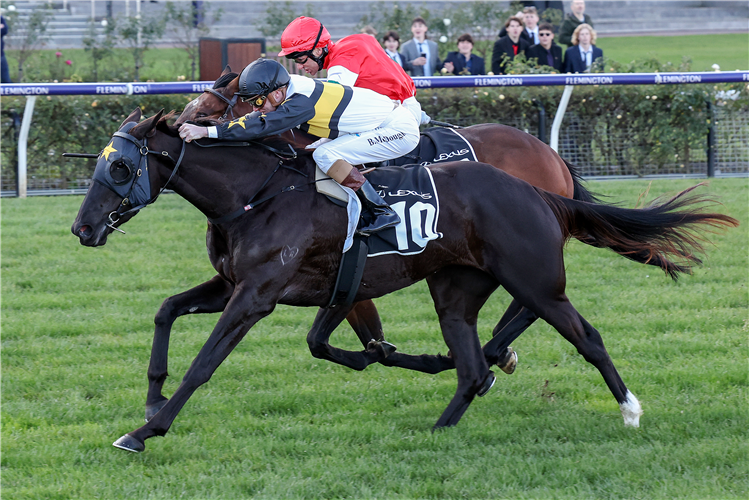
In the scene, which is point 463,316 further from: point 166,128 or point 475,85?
point 475,85

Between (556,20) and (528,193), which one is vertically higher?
(556,20)

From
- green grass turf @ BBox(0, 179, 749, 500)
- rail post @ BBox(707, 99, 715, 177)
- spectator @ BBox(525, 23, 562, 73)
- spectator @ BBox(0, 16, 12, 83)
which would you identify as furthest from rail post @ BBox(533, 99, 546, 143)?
spectator @ BBox(0, 16, 12, 83)

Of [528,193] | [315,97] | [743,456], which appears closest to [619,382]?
[743,456]

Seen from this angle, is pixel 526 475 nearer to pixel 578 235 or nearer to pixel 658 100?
pixel 578 235

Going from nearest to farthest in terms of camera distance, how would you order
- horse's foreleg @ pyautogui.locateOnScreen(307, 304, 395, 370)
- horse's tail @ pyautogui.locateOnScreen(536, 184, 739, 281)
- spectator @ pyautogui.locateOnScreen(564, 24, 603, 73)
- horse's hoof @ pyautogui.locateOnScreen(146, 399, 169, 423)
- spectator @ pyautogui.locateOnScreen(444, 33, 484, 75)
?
1. horse's hoof @ pyautogui.locateOnScreen(146, 399, 169, 423)
2. horse's tail @ pyautogui.locateOnScreen(536, 184, 739, 281)
3. horse's foreleg @ pyautogui.locateOnScreen(307, 304, 395, 370)
4. spectator @ pyautogui.locateOnScreen(564, 24, 603, 73)
5. spectator @ pyautogui.locateOnScreen(444, 33, 484, 75)

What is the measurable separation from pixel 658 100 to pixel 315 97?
279 inches

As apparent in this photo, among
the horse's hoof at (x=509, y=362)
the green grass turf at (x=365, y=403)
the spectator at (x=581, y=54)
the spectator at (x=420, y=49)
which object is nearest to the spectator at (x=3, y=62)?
the spectator at (x=420, y=49)

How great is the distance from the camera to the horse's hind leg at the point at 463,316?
4410 millimetres

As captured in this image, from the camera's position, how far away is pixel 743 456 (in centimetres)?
386

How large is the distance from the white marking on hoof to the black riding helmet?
2.32 meters

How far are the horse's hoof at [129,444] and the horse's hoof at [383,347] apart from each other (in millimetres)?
1554

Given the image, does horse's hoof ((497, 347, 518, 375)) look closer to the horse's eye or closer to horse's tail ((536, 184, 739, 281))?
horse's tail ((536, 184, 739, 281))

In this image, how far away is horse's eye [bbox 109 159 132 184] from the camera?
12.7 ft

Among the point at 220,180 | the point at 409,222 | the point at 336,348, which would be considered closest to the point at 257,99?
the point at 220,180
